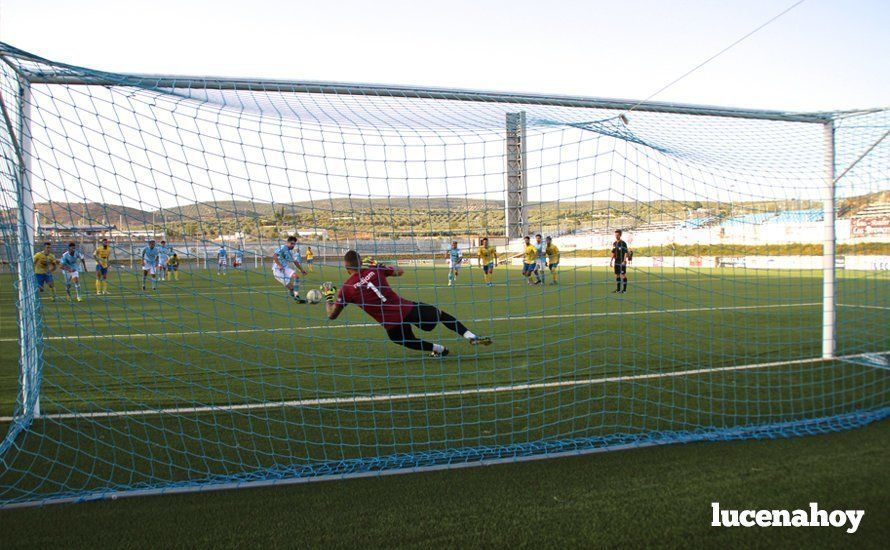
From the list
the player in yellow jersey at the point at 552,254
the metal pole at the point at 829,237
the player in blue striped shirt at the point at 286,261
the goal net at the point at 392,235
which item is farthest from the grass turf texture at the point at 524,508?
the player in yellow jersey at the point at 552,254

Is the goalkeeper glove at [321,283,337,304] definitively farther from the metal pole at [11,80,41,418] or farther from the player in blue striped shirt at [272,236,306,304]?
the metal pole at [11,80,41,418]

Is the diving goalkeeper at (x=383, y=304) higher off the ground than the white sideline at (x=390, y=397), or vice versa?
the diving goalkeeper at (x=383, y=304)

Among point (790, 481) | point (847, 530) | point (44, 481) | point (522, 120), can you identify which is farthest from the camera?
point (522, 120)

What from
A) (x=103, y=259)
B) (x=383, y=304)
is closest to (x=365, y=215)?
(x=383, y=304)

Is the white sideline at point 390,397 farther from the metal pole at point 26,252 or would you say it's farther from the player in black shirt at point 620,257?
the player in black shirt at point 620,257

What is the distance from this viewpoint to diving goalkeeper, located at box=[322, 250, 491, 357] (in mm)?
6105

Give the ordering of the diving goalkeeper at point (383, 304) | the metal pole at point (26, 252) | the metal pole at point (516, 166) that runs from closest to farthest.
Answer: the metal pole at point (26, 252), the metal pole at point (516, 166), the diving goalkeeper at point (383, 304)

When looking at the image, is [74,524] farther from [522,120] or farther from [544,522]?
[522,120]

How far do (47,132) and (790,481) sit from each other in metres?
5.77

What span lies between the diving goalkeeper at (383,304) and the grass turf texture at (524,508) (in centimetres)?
269

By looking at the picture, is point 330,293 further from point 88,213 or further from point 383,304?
point 88,213

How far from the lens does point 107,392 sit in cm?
572

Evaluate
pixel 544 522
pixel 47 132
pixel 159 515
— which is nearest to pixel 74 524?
pixel 159 515

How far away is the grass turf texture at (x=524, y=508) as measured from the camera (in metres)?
2.83
